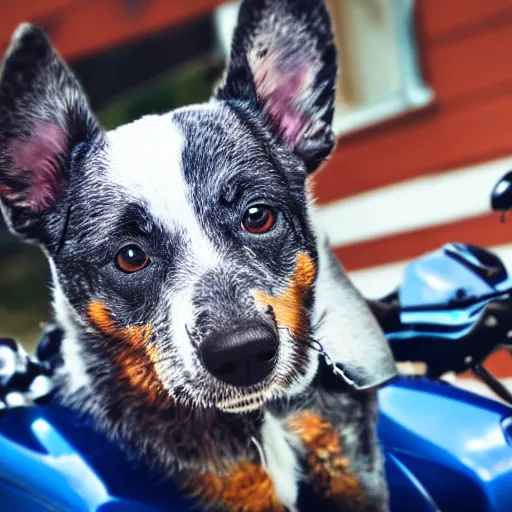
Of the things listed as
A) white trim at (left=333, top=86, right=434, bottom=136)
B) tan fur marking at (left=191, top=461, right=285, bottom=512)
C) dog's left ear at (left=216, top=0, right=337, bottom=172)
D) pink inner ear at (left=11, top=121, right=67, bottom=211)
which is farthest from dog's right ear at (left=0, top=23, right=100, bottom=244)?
white trim at (left=333, top=86, right=434, bottom=136)

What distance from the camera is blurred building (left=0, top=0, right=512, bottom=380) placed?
0.69m

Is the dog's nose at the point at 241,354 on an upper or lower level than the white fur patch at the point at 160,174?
lower

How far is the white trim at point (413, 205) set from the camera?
679mm

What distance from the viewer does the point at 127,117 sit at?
621mm

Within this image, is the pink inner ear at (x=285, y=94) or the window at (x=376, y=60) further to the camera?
the window at (x=376, y=60)

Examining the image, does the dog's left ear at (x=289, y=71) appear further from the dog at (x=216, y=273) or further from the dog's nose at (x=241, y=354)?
the dog's nose at (x=241, y=354)

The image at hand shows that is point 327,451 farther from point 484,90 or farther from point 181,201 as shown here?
point 484,90

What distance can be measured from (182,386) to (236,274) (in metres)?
0.09

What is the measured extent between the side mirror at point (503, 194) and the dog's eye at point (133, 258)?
1.03ft

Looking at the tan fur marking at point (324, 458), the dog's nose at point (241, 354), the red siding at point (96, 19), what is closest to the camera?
the dog's nose at point (241, 354)

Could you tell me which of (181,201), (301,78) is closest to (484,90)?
(301,78)

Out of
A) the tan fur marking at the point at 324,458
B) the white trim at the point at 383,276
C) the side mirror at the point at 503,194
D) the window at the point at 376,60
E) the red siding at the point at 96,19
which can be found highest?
the red siding at the point at 96,19

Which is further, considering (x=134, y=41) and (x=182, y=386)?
(x=134, y=41)

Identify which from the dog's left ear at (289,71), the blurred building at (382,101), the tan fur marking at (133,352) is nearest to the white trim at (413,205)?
the blurred building at (382,101)
